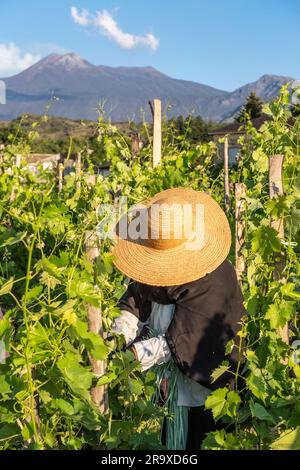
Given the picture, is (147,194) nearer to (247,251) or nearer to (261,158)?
(261,158)

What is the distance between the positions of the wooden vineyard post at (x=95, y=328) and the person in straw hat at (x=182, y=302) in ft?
1.04

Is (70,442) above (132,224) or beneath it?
beneath

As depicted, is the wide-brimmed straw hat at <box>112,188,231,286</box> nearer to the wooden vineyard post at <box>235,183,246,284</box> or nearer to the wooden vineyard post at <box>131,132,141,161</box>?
the wooden vineyard post at <box>235,183,246,284</box>

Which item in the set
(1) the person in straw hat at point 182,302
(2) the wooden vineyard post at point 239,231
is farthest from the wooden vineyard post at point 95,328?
(2) the wooden vineyard post at point 239,231

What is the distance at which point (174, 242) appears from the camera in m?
2.33

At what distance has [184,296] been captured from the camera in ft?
7.44

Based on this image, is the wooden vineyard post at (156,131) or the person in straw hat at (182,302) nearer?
the person in straw hat at (182,302)

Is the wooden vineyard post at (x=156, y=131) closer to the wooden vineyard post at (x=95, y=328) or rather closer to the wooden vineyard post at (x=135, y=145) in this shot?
the wooden vineyard post at (x=135, y=145)

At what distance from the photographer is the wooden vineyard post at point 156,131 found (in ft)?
18.3

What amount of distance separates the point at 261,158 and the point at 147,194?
3.13ft

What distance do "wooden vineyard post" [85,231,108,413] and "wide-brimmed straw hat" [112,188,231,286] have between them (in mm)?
402

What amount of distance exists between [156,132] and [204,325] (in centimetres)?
375

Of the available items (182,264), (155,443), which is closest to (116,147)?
(182,264)

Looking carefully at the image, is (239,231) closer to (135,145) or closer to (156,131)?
(156,131)
